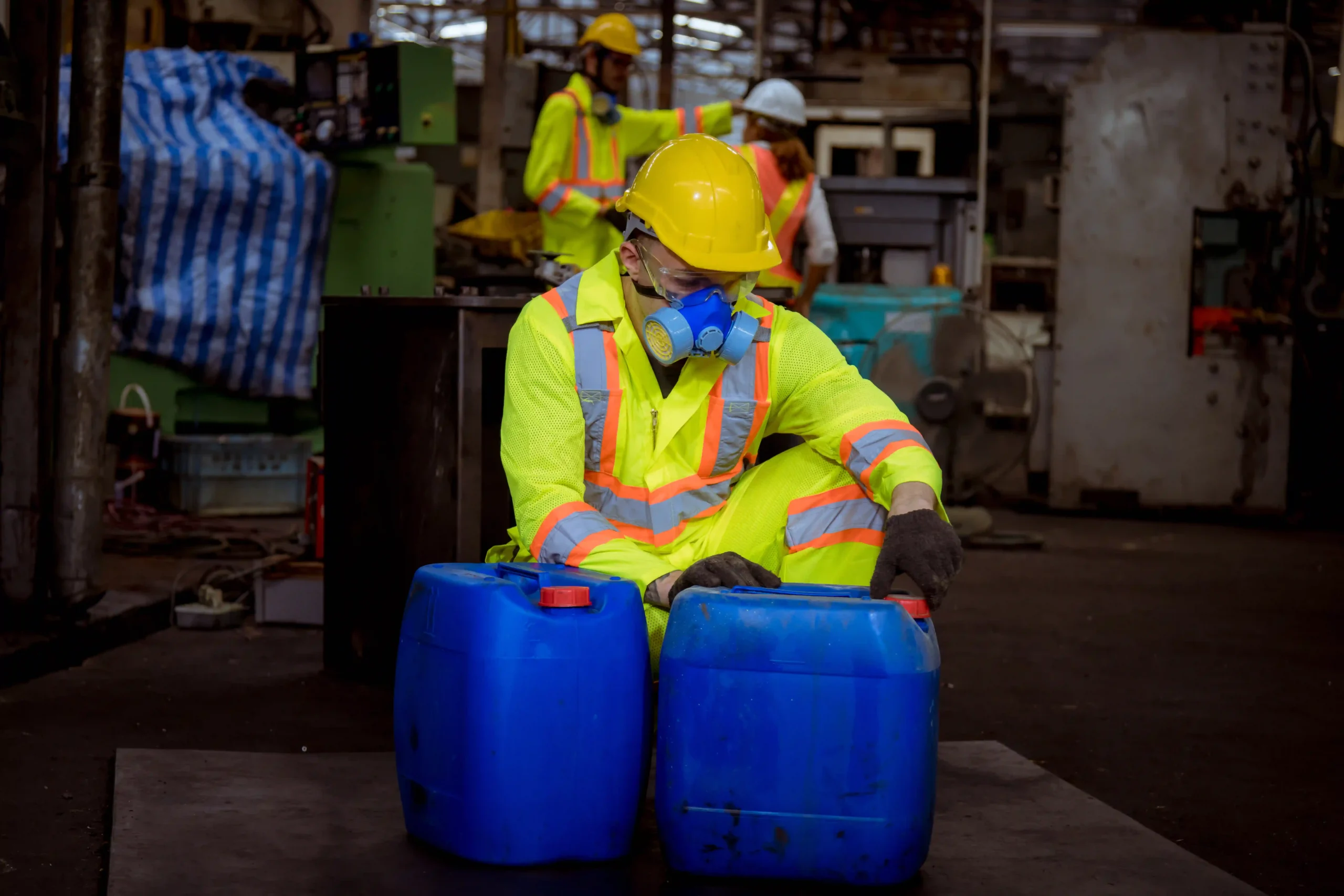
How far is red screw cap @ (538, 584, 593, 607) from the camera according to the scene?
2.12m

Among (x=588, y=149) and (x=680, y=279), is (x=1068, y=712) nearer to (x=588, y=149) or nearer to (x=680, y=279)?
(x=680, y=279)

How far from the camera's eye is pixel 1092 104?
7.37 metres

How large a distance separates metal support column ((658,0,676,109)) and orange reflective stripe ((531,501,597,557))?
308 inches

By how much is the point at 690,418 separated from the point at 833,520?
1.00ft

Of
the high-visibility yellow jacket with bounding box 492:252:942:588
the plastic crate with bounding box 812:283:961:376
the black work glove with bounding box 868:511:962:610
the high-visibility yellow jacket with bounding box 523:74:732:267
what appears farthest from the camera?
the plastic crate with bounding box 812:283:961:376

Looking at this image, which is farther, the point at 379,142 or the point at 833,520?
the point at 379,142

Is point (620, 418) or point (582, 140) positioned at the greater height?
point (582, 140)

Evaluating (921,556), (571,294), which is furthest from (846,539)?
(571,294)

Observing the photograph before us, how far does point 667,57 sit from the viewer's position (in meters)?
10.7

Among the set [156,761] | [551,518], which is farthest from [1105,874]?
[156,761]

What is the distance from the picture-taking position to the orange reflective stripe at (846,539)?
8.04ft

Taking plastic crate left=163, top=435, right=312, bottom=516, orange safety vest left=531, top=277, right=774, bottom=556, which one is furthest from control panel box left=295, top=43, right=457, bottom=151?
orange safety vest left=531, top=277, right=774, bottom=556

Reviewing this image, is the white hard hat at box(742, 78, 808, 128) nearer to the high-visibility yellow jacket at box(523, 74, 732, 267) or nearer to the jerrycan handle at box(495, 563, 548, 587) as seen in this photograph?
the high-visibility yellow jacket at box(523, 74, 732, 267)

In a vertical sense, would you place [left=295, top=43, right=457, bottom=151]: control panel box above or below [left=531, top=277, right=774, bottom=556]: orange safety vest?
above
